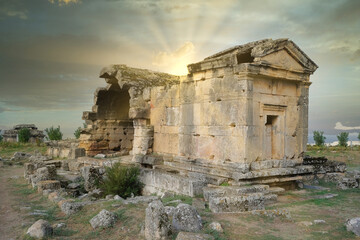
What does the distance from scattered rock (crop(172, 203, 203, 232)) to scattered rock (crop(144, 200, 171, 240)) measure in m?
0.23

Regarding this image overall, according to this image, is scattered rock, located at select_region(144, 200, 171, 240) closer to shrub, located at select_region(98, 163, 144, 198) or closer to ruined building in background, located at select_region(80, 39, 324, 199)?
ruined building in background, located at select_region(80, 39, 324, 199)

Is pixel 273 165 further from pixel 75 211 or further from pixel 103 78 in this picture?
pixel 103 78

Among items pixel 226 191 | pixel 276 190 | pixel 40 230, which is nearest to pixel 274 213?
pixel 226 191

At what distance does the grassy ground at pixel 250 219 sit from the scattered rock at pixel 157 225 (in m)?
0.32

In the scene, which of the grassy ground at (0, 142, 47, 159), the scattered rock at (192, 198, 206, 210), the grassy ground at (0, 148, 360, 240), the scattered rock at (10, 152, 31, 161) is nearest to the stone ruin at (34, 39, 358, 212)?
the scattered rock at (192, 198, 206, 210)

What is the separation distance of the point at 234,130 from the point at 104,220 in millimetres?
3713

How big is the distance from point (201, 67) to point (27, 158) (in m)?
12.0

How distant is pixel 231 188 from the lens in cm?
659

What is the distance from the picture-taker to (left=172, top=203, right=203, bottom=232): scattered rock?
15.3ft

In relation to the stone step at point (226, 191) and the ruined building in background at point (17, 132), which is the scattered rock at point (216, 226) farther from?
the ruined building in background at point (17, 132)

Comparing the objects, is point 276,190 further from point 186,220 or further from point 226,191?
point 186,220

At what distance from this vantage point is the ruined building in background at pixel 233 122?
7.39 m

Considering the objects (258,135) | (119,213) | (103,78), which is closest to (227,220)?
(119,213)

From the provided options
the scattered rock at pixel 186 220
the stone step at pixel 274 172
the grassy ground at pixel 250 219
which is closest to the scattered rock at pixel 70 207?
the grassy ground at pixel 250 219
